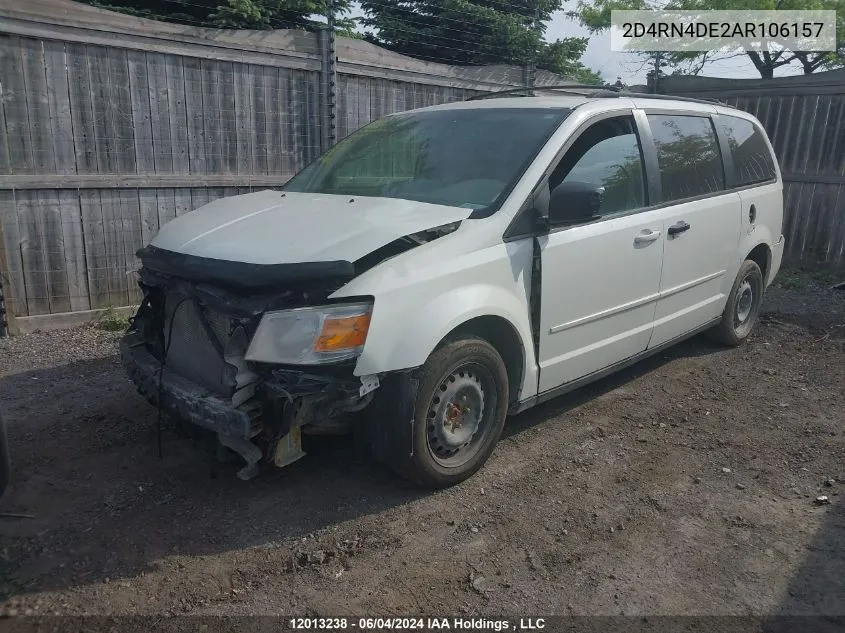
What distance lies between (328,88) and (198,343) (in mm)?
4903

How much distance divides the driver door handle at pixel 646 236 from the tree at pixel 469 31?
29.5ft

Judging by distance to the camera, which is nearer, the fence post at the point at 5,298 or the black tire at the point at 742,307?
the fence post at the point at 5,298

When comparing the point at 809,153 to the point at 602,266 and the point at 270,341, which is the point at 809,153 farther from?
the point at 270,341

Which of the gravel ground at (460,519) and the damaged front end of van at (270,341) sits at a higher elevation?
the damaged front end of van at (270,341)

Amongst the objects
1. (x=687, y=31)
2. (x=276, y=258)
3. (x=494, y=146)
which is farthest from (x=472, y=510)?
(x=687, y=31)

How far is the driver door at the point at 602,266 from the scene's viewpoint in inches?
156

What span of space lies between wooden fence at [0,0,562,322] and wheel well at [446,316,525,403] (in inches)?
163

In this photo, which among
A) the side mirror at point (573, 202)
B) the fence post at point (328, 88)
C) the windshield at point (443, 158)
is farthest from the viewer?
the fence post at point (328, 88)

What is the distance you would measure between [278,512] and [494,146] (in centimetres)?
236

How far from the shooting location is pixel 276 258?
311 centimetres

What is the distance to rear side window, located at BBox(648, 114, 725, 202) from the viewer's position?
479 cm

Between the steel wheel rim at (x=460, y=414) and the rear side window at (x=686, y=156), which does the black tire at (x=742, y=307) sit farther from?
the steel wheel rim at (x=460, y=414)

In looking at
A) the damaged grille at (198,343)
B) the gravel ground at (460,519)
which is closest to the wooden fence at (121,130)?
the gravel ground at (460,519)

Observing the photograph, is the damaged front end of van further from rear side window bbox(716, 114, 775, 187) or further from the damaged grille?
rear side window bbox(716, 114, 775, 187)
